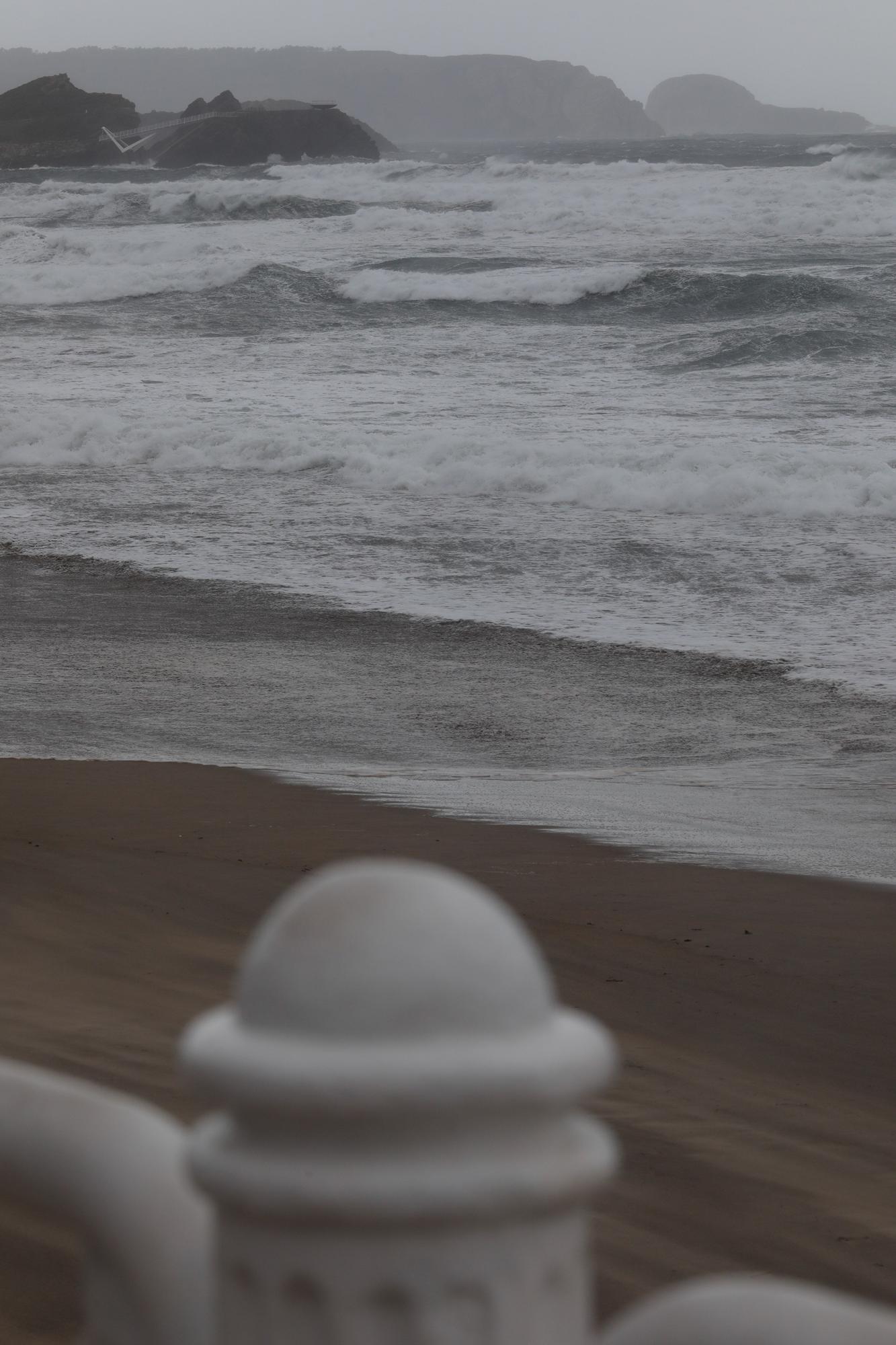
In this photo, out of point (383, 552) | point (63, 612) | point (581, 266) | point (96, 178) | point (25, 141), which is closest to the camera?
point (63, 612)

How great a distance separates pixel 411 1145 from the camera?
0.82 m

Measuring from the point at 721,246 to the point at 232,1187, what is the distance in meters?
33.9

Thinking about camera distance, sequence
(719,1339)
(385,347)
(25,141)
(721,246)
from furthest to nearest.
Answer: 1. (25,141)
2. (721,246)
3. (385,347)
4. (719,1339)

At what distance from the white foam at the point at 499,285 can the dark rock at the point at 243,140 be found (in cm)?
6109

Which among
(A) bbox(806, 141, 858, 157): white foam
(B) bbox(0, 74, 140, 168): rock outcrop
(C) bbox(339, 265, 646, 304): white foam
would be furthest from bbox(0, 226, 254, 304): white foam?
(B) bbox(0, 74, 140, 168): rock outcrop

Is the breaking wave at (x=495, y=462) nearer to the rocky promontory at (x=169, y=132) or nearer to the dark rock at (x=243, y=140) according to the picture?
the rocky promontory at (x=169, y=132)

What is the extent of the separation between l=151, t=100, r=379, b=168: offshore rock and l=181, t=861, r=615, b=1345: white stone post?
90.2m

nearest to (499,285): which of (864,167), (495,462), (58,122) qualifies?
(495,462)

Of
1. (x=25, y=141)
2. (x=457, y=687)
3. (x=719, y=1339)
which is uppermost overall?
(x=25, y=141)

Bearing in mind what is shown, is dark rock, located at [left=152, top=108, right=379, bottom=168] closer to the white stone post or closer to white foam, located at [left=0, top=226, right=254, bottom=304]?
white foam, located at [left=0, top=226, right=254, bottom=304]

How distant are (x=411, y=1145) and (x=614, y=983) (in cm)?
395

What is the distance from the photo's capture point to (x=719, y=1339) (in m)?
0.82

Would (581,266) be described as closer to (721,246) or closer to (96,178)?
(721,246)

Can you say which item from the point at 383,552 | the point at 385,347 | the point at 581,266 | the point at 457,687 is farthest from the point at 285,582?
the point at 581,266
